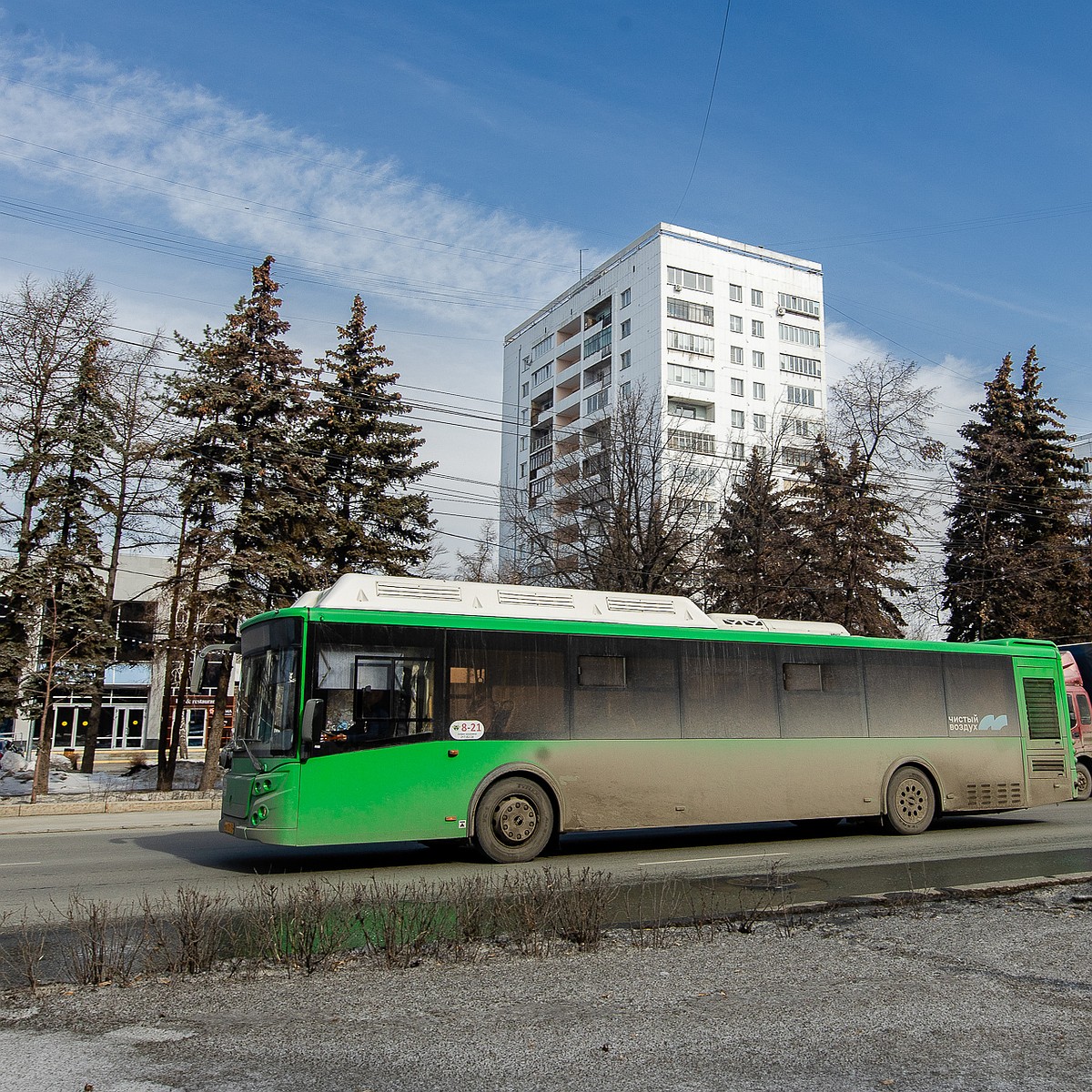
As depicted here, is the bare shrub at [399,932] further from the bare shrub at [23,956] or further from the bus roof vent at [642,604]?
the bus roof vent at [642,604]

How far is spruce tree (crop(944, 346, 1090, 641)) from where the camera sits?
3909 centimetres

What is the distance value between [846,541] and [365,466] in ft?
50.2

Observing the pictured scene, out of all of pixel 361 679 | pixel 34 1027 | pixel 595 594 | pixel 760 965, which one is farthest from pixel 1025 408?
pixel 34 1027

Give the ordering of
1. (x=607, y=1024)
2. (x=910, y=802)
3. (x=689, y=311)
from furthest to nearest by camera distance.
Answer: (x=689, y=311) → (x=910, y=802) → (x=607, y=1024)

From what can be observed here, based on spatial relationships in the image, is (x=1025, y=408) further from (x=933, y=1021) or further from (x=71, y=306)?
(x=933, y=1021)

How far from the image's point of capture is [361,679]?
1199 cm

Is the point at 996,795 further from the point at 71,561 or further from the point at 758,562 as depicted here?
the point at 71,561

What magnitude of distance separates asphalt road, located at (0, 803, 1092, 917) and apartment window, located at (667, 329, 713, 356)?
64000 mm

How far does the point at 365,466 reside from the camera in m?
31.1

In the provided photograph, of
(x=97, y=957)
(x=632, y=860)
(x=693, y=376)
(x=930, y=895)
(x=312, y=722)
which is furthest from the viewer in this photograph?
(x=693, y=376)

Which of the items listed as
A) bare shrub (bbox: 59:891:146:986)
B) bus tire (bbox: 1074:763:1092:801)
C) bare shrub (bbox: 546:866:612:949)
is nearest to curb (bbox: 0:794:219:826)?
bare shrub (bbox: 59:891:146:986)

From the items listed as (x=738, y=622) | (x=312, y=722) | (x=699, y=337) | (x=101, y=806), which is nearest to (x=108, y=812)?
(x=101, y=806)

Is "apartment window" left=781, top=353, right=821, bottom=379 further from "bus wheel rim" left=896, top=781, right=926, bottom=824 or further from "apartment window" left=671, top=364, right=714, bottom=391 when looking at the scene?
"bus wheel rim" left=896, top=781, right=926, bottom=824

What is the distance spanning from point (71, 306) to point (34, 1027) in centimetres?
2382
